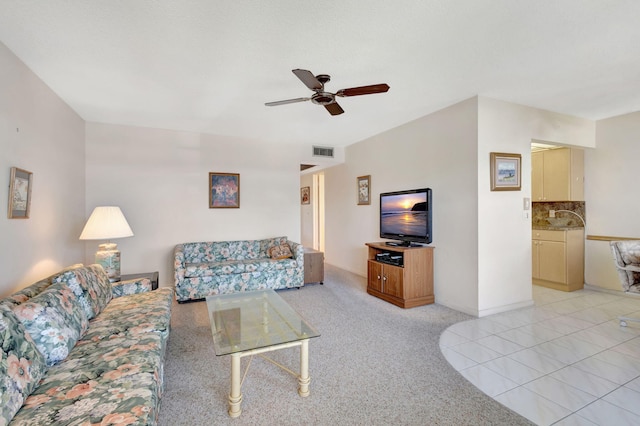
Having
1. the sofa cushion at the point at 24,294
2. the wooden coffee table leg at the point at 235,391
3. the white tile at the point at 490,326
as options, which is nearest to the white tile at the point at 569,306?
the white tile at the point at 490,326

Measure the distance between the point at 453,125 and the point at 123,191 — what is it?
15.3 ft

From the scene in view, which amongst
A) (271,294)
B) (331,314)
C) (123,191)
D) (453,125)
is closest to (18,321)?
(271,294)

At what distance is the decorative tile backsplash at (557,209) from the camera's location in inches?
179

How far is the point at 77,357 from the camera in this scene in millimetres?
1635

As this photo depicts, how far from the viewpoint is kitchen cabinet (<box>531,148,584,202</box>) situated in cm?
441

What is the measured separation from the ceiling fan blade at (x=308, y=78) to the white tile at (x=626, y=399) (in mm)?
2947

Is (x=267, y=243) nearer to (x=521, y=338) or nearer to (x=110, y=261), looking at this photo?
(x=110, y=261)

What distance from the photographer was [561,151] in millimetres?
4473

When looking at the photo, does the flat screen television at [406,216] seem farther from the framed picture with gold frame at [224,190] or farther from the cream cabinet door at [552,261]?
the framed picture with gold frame at [224,190]

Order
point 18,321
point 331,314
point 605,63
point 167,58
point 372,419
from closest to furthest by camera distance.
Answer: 1. point 18,321
2. point 372,419
3. point 167,58
4. point 605,63
5. point 331,314

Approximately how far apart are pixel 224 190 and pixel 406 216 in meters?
2.94

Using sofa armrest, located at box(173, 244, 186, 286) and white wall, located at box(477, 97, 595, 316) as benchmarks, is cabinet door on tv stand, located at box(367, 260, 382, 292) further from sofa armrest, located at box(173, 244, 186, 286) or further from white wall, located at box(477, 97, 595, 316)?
sofa armrest, located at box(173, 244, 186, 286)

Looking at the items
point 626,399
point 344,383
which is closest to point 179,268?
point 344,383

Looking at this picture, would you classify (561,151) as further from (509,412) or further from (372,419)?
(372,419)
